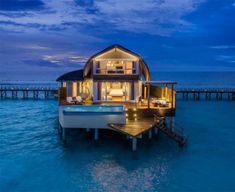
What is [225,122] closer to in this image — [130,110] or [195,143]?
[195,143]

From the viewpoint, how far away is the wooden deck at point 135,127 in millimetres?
18575

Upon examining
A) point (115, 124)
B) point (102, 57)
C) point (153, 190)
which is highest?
point (102, 57)

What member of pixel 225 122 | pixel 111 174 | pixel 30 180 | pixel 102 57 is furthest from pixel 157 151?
pixel 225 122

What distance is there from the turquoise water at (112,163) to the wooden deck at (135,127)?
153 cm

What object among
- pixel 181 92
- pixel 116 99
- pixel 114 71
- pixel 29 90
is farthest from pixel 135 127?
pixel 29 90

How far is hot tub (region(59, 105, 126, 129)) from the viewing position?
20.3 m

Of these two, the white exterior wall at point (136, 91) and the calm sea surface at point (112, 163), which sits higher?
the white exterior wall at point (136, 91)

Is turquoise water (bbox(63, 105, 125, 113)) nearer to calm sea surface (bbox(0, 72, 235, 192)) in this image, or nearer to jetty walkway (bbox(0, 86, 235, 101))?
calm sea surface (bbox(0, 72, 235, 192))

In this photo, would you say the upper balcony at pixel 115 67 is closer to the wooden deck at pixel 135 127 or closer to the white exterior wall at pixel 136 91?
the white exterior wall at pixel 136 91

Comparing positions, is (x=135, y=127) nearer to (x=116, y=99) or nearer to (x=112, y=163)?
(x=112, y=163)

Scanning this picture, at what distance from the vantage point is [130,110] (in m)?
22.2

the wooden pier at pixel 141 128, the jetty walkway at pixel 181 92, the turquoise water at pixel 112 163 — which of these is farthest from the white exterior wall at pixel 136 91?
the jetty walkway at pixel 181 92

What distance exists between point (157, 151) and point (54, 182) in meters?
7.85

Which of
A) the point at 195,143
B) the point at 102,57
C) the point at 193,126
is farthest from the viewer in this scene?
the point at 193,126
